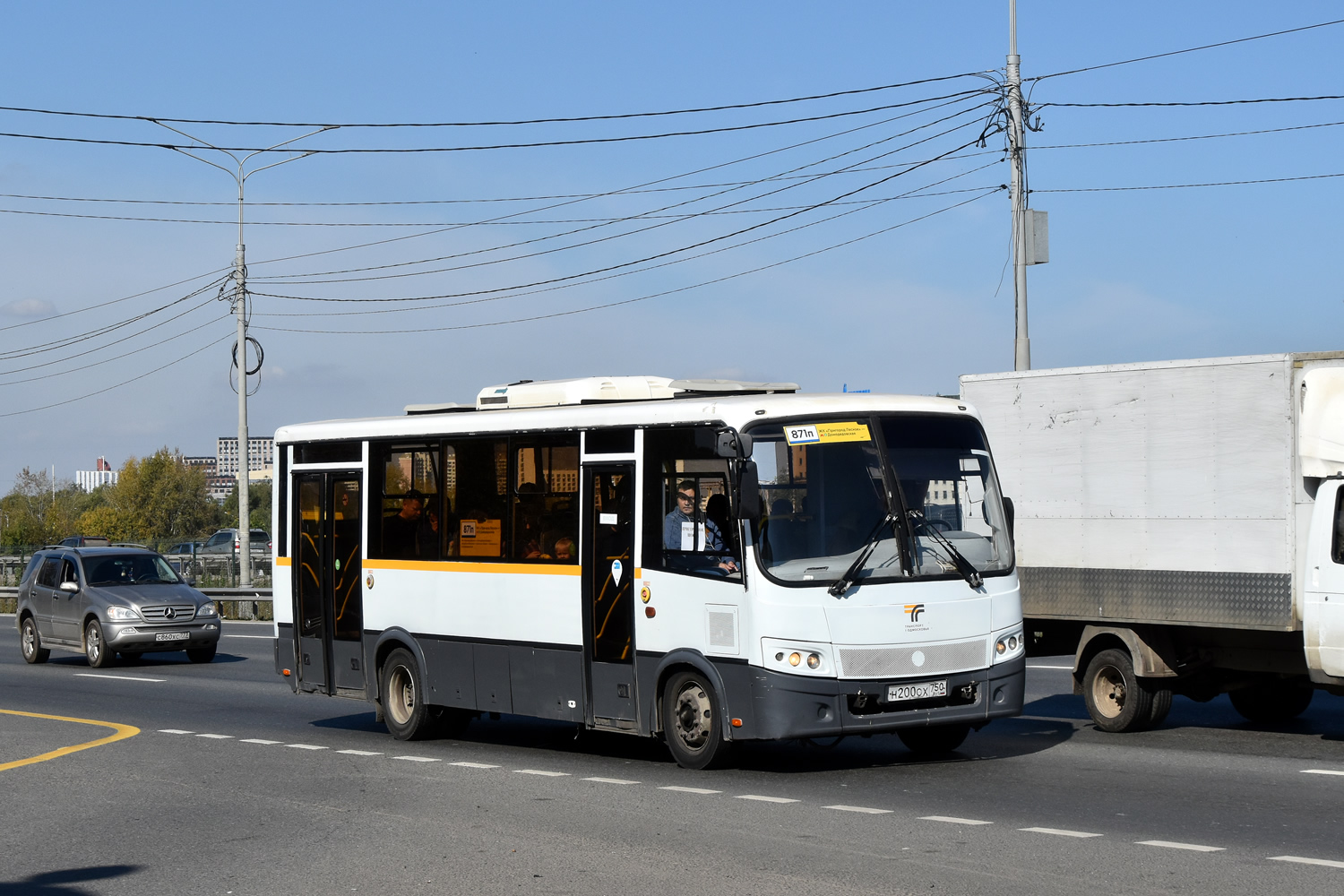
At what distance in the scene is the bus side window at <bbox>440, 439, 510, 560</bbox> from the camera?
13695mm

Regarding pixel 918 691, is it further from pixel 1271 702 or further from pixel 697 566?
pixel 1271 702

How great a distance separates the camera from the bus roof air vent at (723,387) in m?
13.2

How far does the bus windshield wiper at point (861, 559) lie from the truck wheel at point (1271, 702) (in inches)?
174

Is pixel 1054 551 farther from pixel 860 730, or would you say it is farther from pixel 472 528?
pixel 472 528

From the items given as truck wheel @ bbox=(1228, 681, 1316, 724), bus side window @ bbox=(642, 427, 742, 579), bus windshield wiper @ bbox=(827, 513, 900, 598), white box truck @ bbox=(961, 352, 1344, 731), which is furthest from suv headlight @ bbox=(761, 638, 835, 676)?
truck wheel @ bbox=(1228, 681, 1316, 724)

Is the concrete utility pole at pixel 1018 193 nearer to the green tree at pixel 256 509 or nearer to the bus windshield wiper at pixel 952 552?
the bus windshield wiper at pixel 952 552

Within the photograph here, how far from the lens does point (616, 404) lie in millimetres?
12875

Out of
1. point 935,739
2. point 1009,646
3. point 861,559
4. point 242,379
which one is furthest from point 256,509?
point 861,559

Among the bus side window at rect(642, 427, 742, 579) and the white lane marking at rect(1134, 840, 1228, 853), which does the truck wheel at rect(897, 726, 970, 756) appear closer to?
the bus side window at rect(642, 427, 742, 579)

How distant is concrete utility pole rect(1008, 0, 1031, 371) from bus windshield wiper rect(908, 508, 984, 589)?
43.7ft

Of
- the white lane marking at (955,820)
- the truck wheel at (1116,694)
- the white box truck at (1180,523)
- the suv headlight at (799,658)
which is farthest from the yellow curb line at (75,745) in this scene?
the truck wheel at (1116,694)

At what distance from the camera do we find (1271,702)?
14.4 m

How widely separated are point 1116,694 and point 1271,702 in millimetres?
1593

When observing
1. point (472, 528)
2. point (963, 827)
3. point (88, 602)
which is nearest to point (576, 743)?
point (472, 528)
